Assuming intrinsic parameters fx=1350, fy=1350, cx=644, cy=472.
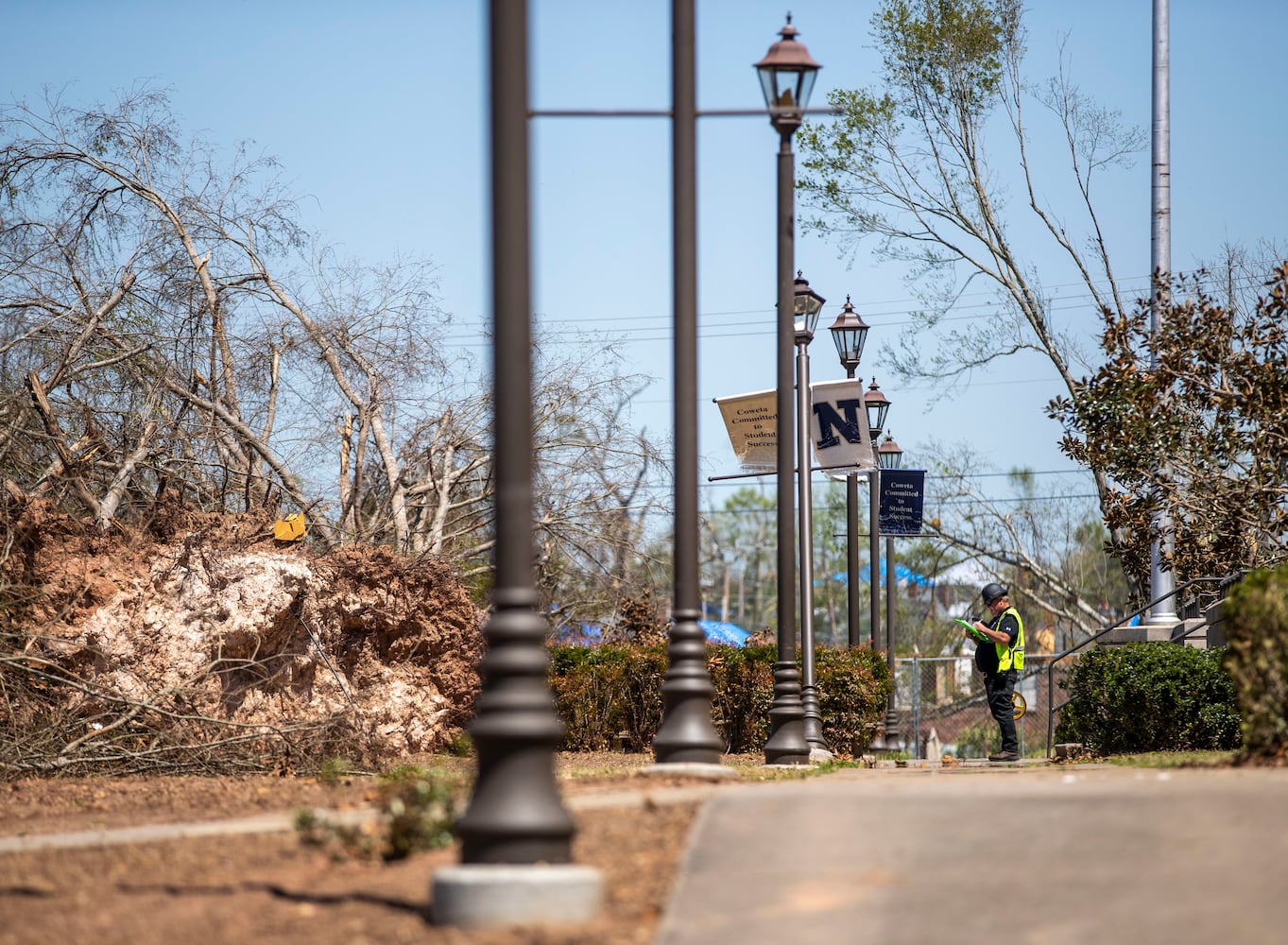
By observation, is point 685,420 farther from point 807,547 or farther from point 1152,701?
point 1152,701

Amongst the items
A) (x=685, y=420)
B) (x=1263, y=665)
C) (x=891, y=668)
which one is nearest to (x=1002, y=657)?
(x=891, y=668)

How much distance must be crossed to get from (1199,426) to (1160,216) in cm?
593

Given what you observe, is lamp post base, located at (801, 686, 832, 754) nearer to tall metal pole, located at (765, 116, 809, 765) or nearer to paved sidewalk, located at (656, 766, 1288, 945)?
tall metal pole, located at (765, 116, 809, 765)

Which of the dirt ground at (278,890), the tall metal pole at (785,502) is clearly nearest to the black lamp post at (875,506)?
the tall metal pole at (785,502)

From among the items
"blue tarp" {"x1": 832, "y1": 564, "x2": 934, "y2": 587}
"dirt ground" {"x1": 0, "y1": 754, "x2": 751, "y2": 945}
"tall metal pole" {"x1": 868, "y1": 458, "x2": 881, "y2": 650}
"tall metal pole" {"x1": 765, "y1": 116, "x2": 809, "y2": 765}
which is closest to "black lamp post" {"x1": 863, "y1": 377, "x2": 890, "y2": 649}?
"tall metal pole" {"x1": 868, "y1": 458, "x2": 881, "y2": 650}

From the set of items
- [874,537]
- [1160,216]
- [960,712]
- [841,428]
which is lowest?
[960,712]

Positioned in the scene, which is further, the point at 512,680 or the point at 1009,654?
the point at 1009,654

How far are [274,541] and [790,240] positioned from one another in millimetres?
6079

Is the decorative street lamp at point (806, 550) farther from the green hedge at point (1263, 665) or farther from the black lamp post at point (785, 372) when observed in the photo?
the green hedge at point (1263, 665)

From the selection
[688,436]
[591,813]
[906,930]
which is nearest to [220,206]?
[688,436]

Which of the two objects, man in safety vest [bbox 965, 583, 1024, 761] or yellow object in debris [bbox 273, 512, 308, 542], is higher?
yellow object in debris [bbox 273, 512, 308, 542]

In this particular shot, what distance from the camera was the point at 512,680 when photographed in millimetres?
4930

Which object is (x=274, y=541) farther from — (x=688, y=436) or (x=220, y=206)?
(x=688, y=436)

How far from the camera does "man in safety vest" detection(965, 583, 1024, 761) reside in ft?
47.5
